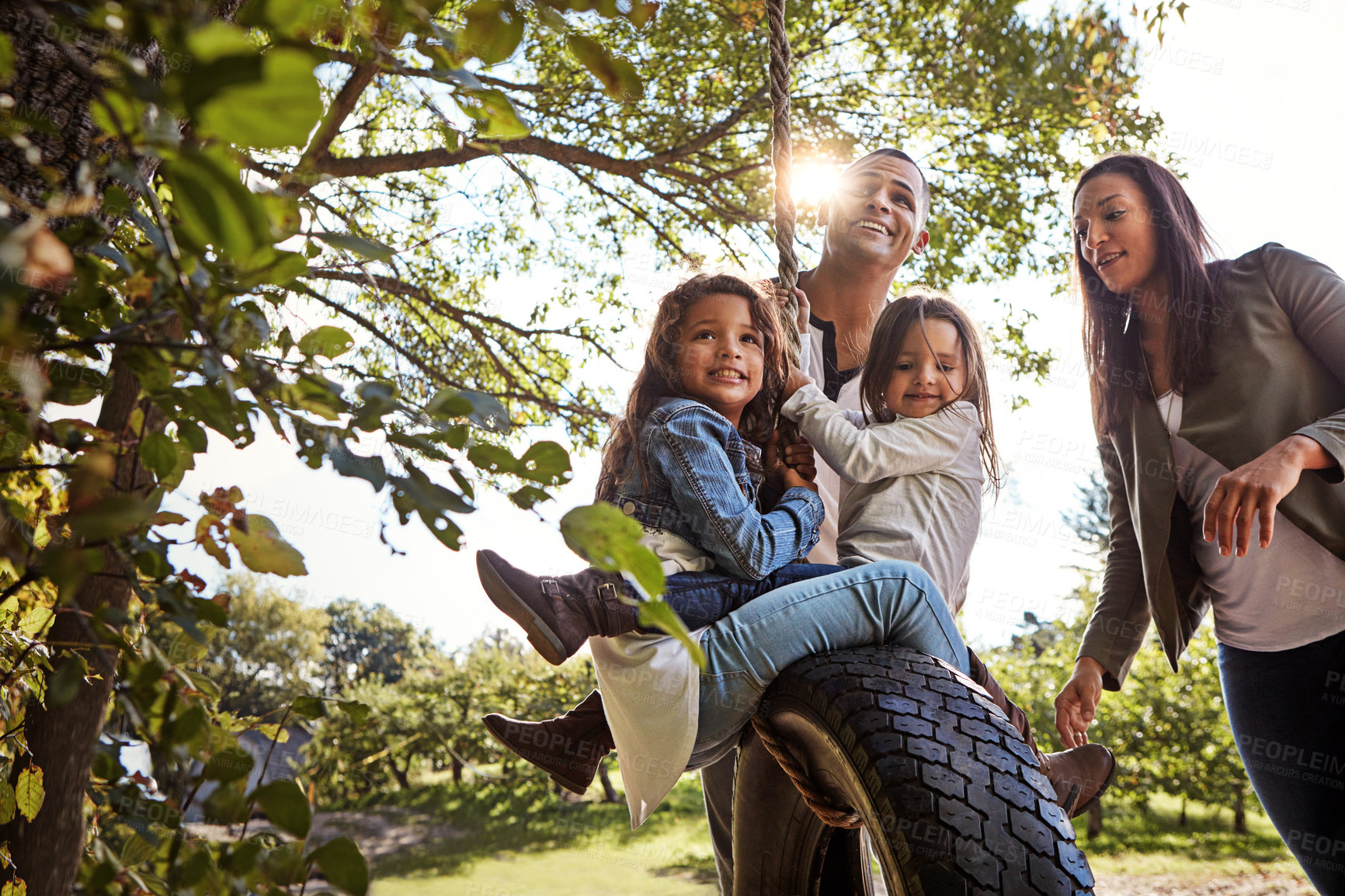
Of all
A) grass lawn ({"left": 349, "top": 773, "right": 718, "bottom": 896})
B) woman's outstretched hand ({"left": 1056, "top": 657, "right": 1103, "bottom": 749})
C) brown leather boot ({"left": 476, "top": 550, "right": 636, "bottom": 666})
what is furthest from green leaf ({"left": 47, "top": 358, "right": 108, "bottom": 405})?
grass lawn ({"left": 349, "top": 773, "right": 718, "bottom": 896})

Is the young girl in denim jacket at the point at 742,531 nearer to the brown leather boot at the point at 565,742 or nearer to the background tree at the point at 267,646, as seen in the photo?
the brown leather boot at the point at 565,742

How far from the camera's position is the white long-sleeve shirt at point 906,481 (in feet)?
5.88

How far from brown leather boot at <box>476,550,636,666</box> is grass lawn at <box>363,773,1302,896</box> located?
7.44m

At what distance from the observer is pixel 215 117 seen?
0.38 meters

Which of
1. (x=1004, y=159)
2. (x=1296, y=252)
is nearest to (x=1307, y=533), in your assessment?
(x=1296, y=252)

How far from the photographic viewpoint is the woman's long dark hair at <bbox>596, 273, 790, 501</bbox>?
72.1 inches

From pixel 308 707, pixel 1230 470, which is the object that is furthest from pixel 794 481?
pixel 308 707

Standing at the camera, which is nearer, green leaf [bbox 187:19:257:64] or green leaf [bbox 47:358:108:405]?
green leaf [bbox 187:19:257:64]

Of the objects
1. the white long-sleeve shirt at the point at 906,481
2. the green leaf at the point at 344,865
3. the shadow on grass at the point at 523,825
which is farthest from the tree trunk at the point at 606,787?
the green leaf at the point at 344,865

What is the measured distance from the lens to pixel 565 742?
175 centimetres

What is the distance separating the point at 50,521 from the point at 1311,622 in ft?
7.46

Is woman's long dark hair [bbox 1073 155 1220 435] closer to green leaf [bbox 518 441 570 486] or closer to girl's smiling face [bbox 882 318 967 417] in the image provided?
girl's smiling face [bbox 882 318 967 417]

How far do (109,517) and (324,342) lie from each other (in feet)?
1.03

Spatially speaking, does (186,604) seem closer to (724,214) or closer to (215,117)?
(215,117)
